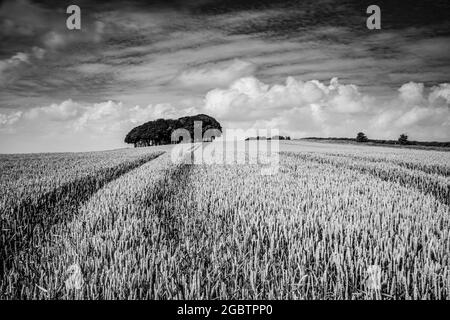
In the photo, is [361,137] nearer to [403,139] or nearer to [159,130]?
[403,139]

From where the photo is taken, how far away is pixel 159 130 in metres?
115

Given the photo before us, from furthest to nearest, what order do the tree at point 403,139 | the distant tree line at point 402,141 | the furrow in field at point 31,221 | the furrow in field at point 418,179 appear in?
the tree at point 403,139 < the distant tree line at point 402,141 < the furrow in field at point 418,179 < the furrow in field at point 31,221

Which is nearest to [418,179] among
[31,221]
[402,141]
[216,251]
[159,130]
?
[216,251]

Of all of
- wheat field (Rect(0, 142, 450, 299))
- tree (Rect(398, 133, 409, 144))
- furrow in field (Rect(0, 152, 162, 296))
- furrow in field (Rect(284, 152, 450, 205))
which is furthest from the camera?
tree (Rect(398, 133, 409, 144))

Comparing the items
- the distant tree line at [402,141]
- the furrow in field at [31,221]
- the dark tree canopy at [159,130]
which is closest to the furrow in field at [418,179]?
the furrow in field at [31,221]

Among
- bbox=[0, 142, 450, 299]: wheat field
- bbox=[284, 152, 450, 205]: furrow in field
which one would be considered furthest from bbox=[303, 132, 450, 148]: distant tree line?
bbox=[0, 142, 450, 299]: wheat field

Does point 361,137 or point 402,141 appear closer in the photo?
point 402,141

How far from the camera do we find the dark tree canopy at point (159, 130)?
11444 centimetres

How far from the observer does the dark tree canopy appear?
11444 cm

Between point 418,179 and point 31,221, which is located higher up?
point 418,179

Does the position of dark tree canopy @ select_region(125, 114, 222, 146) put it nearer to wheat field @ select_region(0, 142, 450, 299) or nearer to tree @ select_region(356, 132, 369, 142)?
tree @ select_region(356, 132, 369, 142)

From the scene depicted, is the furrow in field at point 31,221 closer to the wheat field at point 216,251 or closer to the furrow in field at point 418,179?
the wheat field at point 216,251

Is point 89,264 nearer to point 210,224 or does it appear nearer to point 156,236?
point 156,236
